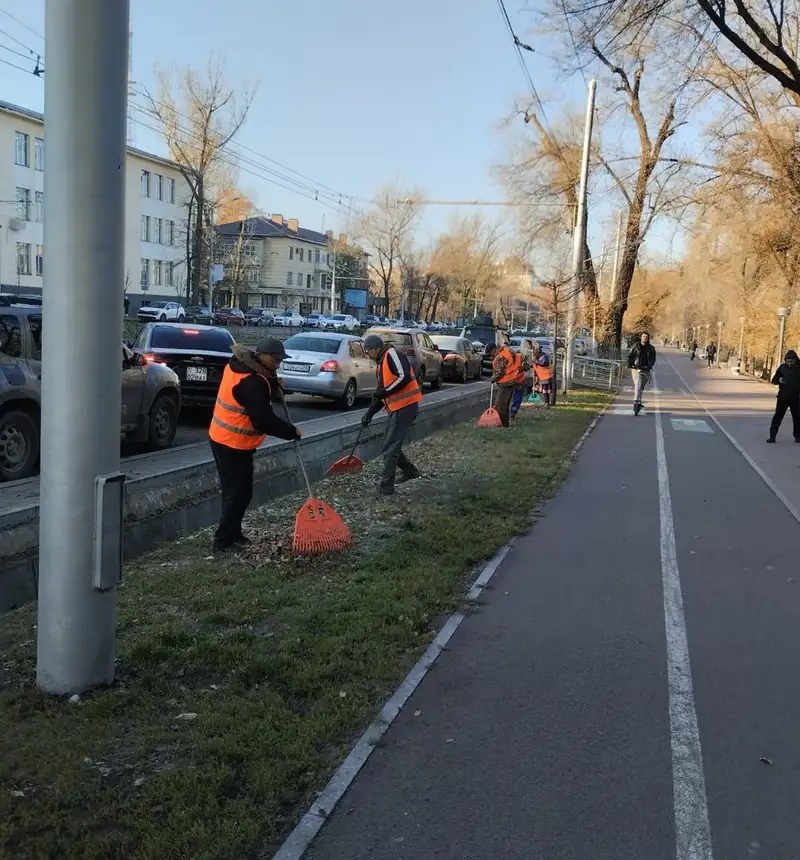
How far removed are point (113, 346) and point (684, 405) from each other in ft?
74.9

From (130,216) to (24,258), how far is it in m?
12.4

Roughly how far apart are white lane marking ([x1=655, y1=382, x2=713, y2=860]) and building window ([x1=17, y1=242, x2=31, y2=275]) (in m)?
53.8

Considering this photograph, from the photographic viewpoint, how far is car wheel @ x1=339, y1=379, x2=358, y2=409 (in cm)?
1758

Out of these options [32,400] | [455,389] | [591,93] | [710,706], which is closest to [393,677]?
[710,706]

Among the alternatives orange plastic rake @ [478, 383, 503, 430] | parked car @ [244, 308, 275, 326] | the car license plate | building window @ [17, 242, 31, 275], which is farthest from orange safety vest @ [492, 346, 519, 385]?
parked car @ [244, 308, 275, 326]

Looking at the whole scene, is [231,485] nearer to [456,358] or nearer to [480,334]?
[456,358]

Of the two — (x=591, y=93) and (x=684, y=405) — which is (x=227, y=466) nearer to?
(x=684, y=405)

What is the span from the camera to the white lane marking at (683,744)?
3152 millimetres

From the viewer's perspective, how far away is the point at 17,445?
28.7ft

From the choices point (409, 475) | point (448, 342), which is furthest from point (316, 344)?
point (448, 342)

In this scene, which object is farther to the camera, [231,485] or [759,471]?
[759,471]

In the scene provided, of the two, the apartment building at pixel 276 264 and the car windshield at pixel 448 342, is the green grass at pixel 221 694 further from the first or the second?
the apartment building at pixel 276 264

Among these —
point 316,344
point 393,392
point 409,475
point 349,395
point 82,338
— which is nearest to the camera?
point 82,338

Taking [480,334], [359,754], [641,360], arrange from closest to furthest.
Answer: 1. [359,754]
2. [641,360]
3. [480,334]
